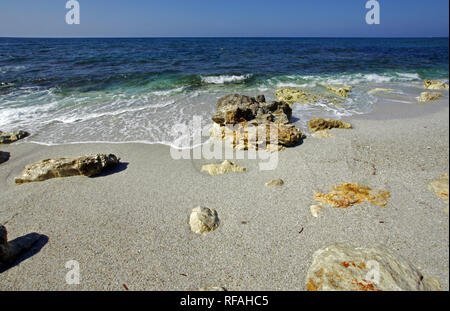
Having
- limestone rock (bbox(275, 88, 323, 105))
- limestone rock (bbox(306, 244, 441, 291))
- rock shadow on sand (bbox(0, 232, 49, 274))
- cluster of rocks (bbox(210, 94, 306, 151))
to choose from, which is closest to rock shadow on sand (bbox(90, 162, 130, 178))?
rock shadow on sand (bbox(0, 232, 49, 274))

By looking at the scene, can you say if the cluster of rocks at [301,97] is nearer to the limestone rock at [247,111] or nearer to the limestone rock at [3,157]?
the limestone rock at [247,111]

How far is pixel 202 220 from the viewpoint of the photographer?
3123 millimetres

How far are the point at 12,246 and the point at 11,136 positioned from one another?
5.11 m

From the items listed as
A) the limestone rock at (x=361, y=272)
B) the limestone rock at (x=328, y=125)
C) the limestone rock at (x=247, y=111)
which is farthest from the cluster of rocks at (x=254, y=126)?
the limestone rock at (x=361, y=272)

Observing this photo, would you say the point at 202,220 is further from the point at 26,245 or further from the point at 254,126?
the point at 254,126

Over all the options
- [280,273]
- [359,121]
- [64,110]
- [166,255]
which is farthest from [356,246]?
[64,110]

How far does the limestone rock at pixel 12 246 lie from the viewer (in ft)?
8.59

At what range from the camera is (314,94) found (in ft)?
34.8

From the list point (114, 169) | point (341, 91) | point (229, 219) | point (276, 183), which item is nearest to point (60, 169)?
point (114, 169)

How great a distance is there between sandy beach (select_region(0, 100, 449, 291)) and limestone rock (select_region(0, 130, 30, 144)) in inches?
79.2

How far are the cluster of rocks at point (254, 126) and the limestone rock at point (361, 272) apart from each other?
3.01 meters

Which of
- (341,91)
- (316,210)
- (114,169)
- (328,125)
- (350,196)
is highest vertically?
(341,91)

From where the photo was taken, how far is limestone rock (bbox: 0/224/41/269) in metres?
2.62

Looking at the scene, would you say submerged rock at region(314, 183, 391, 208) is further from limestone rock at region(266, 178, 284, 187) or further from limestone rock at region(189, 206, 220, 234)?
limestone rock at region(189, 206, 220, 234)
